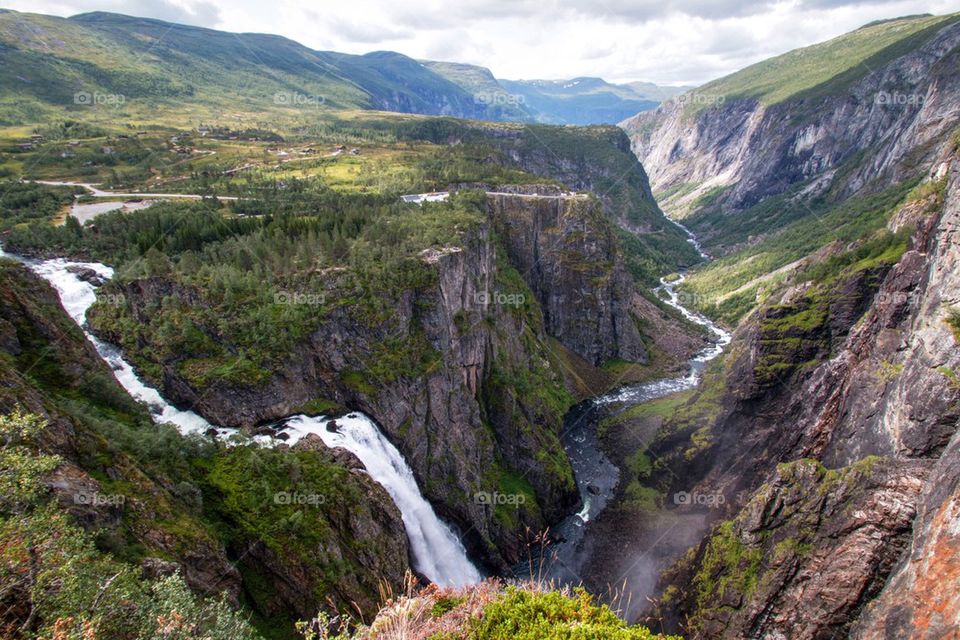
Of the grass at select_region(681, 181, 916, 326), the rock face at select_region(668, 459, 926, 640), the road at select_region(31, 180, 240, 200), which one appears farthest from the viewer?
the grass at select_region(681, 181, 916, 326)

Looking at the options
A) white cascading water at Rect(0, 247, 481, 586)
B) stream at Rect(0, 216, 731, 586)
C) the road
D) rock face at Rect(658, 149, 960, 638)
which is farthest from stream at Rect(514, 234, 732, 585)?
the road

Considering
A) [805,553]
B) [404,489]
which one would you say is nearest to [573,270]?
[404,489]

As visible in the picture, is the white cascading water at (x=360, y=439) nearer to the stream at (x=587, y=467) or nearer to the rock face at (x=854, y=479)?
the stream at (x=587, y=467)

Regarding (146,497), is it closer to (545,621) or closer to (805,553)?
(545,621)

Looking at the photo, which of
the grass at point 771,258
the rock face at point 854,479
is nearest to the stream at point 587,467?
the rock face at point 854,479

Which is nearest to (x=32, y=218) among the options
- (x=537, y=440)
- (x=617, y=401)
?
(x=537, y=440)

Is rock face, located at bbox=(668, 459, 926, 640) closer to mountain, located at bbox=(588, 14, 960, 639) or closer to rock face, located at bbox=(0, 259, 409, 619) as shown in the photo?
mountain, located at bbox=(588, 14, 960, 639)
